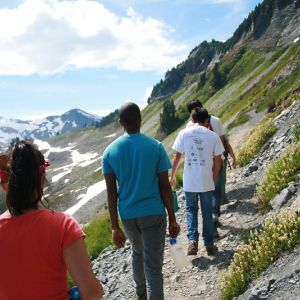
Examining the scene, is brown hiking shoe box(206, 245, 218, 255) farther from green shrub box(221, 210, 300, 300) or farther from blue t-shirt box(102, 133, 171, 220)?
blue t-shirt box(102, 133, 171, 220)

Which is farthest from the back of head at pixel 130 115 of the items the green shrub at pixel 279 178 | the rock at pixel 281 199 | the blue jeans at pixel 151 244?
the green shrub at pixel 279 178

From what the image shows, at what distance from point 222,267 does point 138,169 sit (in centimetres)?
363

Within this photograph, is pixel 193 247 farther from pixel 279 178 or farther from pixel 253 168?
pixel 253 168

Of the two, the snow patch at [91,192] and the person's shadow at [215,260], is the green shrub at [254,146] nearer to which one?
the person's shadow at [215,260]

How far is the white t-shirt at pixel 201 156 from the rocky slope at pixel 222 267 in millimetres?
1639

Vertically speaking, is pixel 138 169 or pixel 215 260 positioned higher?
pixel 138 169

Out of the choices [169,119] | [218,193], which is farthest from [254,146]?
[169,119]

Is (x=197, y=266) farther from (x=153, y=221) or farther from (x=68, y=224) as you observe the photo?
(x=68, y=224)

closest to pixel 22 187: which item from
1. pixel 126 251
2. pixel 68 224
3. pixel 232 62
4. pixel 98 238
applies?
pixel 68 224

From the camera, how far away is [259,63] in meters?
121

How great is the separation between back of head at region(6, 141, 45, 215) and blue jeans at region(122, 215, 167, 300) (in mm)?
3355

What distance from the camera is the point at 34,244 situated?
3488 mm

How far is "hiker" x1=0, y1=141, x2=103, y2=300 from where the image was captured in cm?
346

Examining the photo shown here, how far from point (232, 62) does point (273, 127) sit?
128844mm
